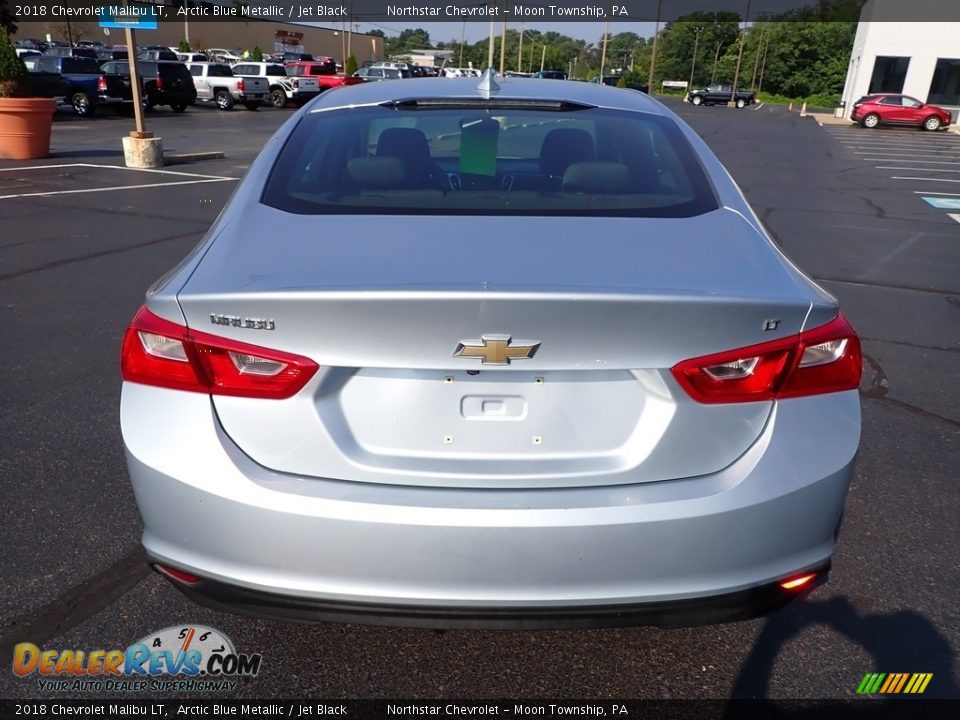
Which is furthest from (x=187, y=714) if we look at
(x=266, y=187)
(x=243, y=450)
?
(x=266, y=187)

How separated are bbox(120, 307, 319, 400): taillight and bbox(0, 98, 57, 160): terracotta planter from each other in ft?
46.6

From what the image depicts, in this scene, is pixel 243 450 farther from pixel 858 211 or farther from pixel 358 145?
pixel 858 211

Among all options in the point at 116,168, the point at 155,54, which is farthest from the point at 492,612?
the point at 155,54

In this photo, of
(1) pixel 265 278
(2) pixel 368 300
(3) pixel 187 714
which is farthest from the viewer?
(3) pixel 187 714

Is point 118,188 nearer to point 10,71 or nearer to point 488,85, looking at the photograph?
point 10,71

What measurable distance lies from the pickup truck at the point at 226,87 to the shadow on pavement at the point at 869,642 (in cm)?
3373

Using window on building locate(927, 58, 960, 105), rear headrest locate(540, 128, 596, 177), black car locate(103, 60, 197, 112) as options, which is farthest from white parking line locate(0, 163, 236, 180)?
window on building locate(927, 58, 960, 105)

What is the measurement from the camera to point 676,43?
103 m

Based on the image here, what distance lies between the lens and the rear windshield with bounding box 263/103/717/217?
2.50m

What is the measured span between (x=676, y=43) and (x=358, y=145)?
111017mm

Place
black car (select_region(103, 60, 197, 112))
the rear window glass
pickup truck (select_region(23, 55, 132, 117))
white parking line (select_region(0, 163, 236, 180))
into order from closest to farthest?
white parking line (select_region(0, 163, 236, 180)) < pickup truck (select_region(23, 55, 132, 117)) < the rear window glass < black car (select_region(103, 60, 197, 112))

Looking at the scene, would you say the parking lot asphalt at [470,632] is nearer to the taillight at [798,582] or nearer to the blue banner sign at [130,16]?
the taillight at [798,582]

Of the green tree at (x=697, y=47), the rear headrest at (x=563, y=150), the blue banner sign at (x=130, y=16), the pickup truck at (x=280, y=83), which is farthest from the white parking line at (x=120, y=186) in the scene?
the green tree at (x=697, y=47)

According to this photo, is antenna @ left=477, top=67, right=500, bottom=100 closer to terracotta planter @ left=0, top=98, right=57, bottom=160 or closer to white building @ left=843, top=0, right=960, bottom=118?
terracotta planter @ left=0, top=98, right=57, bottom=160
